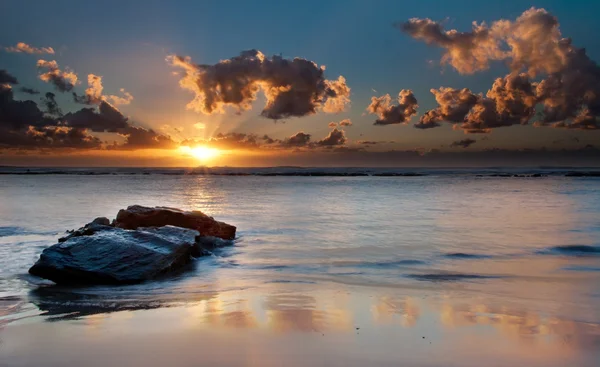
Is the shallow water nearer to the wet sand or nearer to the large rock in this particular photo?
the wet sand

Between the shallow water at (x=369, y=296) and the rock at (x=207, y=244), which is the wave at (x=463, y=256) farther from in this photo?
the rock at (x=207, y=244)

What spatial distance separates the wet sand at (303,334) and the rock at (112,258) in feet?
4.08

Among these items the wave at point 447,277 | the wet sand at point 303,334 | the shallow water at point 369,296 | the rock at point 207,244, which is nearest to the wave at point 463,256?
the shallow water at point 369,296

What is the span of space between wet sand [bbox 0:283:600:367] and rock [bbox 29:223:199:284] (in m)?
1.24

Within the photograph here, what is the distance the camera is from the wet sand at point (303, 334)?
454cm

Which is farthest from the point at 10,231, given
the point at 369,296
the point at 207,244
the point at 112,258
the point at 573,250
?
the point at 573,250

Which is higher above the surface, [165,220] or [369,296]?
[165,220]

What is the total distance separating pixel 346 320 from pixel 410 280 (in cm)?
304

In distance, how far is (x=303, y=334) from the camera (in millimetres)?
5242

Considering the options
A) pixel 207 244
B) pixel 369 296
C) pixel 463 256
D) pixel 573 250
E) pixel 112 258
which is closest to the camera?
pixel 369 296

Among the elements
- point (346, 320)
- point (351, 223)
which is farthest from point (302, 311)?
point (351, 223)

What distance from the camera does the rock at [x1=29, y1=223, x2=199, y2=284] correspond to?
25.5 ft

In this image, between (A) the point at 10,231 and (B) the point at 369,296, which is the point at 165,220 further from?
(B) the point at 369,296

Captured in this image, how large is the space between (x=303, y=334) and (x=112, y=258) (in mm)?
4385
